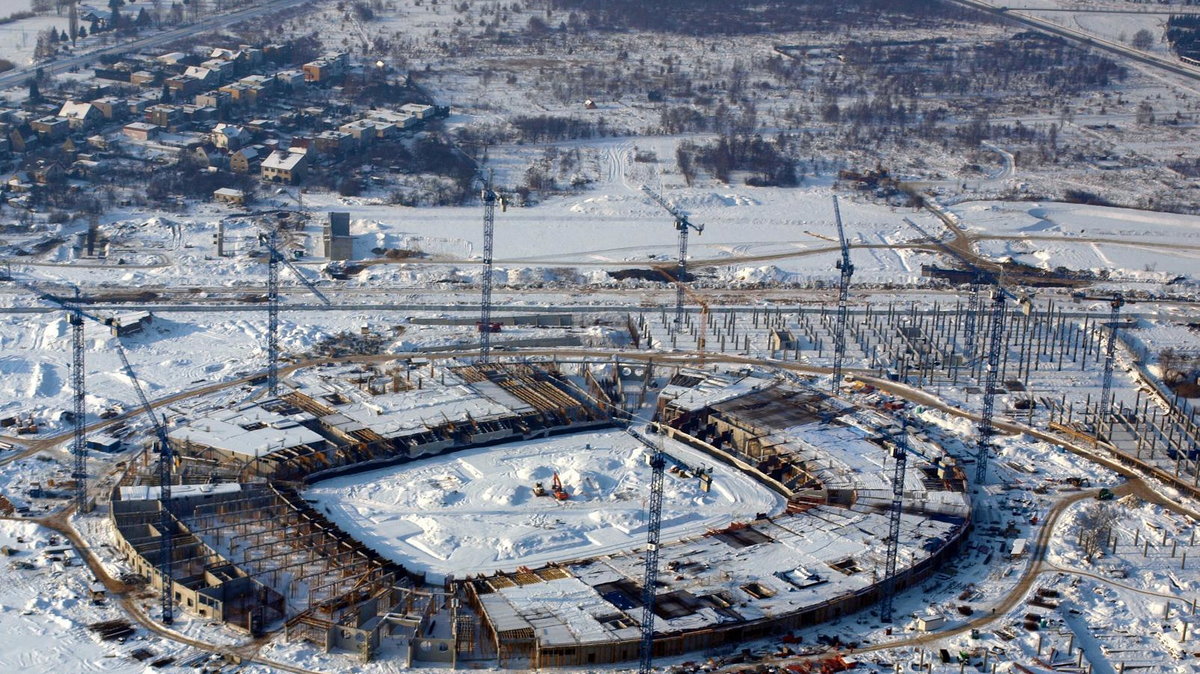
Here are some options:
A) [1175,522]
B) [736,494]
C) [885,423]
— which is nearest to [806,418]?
[885,423]

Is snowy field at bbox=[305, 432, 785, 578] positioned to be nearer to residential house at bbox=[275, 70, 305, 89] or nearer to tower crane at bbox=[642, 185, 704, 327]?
tower crane at bbox=[642, 185, 704, 327]

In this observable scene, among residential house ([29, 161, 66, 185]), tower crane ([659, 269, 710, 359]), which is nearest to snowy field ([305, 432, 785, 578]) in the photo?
tower crane ([659, 269, 710, 359])

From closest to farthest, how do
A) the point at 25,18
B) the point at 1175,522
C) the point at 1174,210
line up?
1. the point at 1175,522
2. the point at 1174,210
3. the point at 25,18

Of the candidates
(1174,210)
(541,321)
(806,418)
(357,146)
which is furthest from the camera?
(357,146)

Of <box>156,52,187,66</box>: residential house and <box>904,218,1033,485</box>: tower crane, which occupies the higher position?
<box>156,52,187,66</box>: residential house

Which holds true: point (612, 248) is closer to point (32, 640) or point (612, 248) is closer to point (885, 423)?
point (885, 423)

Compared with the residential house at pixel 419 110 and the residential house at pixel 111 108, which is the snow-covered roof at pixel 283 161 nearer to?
the residential house at pixel 419 110
